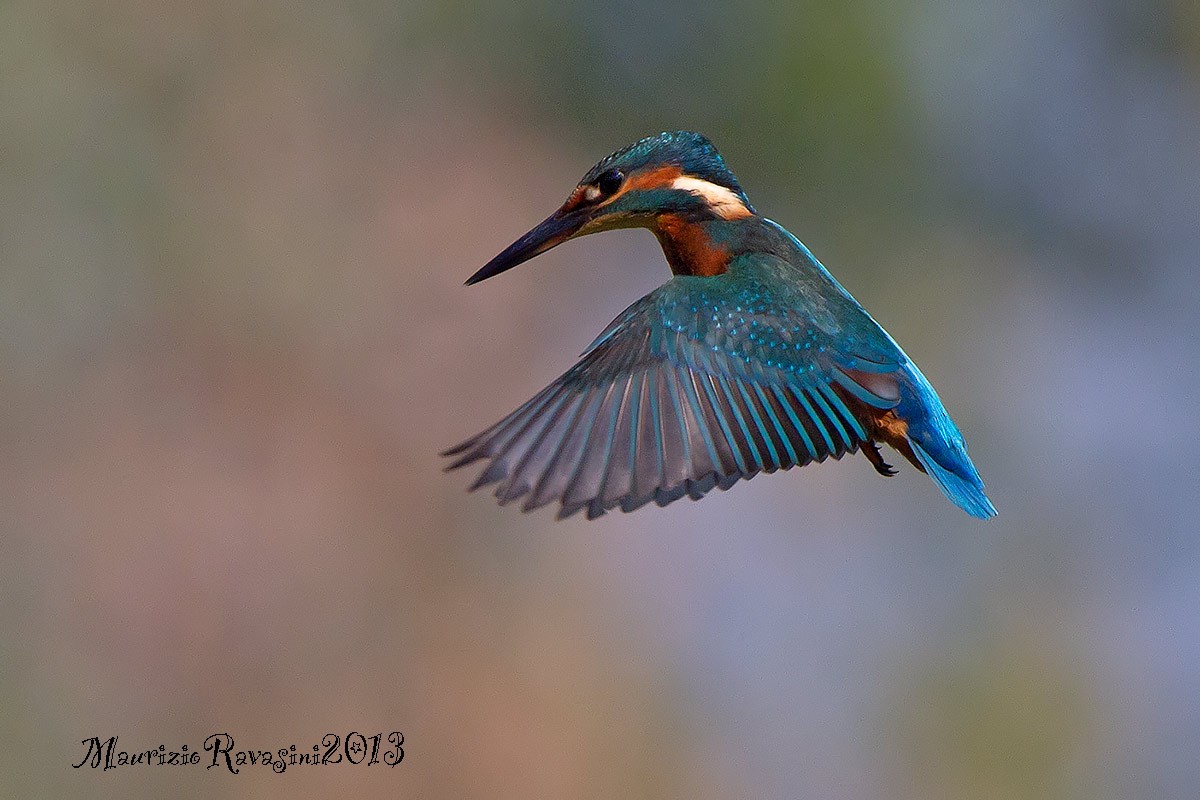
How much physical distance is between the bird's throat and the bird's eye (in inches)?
3.7

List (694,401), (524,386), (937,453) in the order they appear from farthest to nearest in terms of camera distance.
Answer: (524,386)
(937,453)
(694,401)

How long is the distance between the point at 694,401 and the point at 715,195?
38 centimetres

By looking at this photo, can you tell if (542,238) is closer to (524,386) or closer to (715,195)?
(715,195)

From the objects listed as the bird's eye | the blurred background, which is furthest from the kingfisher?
the blurred background

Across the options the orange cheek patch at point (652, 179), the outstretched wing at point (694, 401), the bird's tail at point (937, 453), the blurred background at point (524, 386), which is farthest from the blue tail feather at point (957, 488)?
the blurred background at point (524, 386)

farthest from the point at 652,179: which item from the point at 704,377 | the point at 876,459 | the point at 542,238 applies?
the point at 876,459

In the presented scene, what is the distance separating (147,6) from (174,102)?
1.31ft

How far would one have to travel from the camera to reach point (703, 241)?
86.7 inches

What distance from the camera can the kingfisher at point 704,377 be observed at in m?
1.88

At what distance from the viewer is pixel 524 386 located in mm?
5203

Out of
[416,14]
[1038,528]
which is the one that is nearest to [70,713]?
[416,14]

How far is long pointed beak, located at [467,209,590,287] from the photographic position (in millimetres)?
2104

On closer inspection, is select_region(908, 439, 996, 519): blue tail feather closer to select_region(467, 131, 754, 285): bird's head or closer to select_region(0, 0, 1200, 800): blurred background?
select_region(467, 131, 754, 285): bird's head

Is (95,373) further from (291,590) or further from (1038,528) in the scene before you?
(1038,528)
